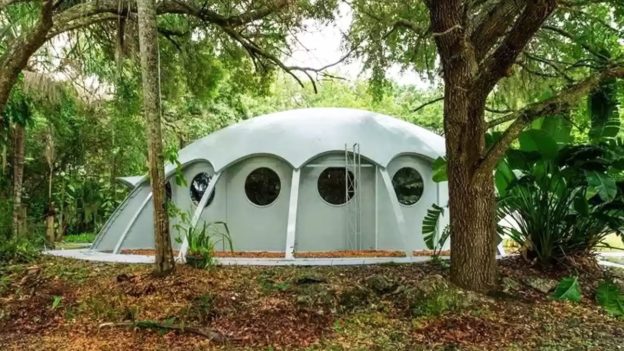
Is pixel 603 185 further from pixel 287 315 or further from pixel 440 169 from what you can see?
pixel 287 315

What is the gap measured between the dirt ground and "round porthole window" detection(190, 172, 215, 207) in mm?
4685

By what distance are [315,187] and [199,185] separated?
2.78 m

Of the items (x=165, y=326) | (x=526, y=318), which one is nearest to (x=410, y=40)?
(x=526, y=318)

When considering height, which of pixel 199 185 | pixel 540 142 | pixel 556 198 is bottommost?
pixel 556 198

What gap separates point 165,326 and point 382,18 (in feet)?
24.6

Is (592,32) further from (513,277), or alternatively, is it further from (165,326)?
(165,326)

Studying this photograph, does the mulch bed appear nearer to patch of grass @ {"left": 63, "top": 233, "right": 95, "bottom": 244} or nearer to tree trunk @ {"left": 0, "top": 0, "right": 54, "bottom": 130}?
tree trunk @ {"left": 0, "top": 0, "right": 54, "bottom": 130}

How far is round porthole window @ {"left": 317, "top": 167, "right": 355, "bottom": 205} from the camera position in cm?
1156

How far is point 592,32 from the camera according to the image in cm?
835

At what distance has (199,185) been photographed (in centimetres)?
1209

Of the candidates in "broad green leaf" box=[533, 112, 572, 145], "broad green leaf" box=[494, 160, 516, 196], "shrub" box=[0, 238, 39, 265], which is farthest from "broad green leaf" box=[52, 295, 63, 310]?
"broad green leaf" box=[533, 112, 572, 145]

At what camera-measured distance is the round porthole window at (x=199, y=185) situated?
1200cm

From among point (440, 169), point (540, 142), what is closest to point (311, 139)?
point (440, 169)

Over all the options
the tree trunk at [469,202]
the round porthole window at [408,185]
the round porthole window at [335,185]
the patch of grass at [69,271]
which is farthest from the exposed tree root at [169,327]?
the round porthole window at [408,185]
